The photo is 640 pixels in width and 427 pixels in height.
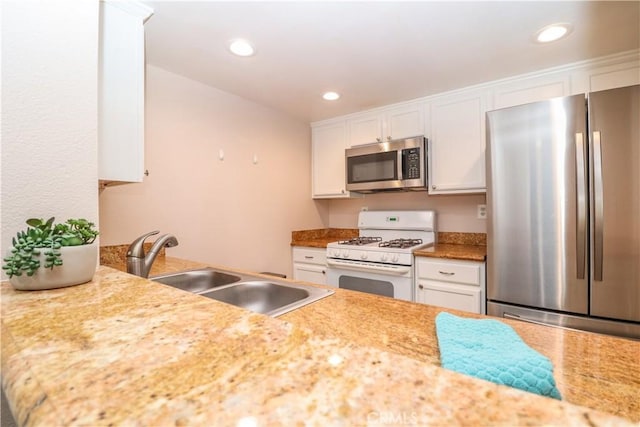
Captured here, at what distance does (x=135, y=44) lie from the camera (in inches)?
50.0

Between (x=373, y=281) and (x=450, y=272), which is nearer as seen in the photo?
(x=450, y=272)

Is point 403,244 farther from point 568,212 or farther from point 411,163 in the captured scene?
point 568,212

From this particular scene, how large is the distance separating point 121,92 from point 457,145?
7.66 feet

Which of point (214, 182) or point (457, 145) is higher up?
point (457, 145)

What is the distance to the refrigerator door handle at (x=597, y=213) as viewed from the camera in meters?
1.56

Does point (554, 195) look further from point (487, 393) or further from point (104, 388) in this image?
point (104, 388)

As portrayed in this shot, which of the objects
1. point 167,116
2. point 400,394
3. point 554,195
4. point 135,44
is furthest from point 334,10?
point 400,394

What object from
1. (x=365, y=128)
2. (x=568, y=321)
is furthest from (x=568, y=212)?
(x=365, y=128)

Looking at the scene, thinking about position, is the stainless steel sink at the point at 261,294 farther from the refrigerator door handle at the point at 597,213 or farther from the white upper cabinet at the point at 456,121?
the white upper cabinet at the point at 456,121

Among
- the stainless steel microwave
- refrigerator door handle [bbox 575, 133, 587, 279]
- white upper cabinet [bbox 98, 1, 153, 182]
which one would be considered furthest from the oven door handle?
white upper cabinet [bbox 98, 1, 153, 182]

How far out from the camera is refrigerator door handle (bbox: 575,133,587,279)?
5.25 ft

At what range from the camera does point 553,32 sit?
1.68 metres

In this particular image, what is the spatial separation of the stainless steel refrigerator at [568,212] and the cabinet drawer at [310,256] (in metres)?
1.44

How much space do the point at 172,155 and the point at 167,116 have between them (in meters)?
0.27
